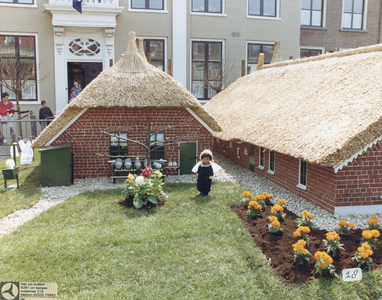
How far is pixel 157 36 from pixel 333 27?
1166 centimetres

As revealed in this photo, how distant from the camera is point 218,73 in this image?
2116cm

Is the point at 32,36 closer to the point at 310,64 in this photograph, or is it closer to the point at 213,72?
the point at 213,72

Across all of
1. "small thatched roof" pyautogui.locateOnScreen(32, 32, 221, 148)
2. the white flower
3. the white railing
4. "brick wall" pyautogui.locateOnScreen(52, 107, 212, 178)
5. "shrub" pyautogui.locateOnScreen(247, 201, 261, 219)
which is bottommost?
"shrub" pyautogui.locateOnScreen(247, 201, 261, 219)

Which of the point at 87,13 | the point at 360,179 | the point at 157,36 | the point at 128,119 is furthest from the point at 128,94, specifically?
the point at 157,36

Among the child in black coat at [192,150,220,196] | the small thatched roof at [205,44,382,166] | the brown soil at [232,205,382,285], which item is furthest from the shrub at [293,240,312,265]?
the child in black coat at [192,150,220,196]

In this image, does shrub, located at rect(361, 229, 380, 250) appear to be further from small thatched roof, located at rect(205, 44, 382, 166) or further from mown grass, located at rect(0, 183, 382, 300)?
small thatched roof, located at rect(205, 44, 382, 166)

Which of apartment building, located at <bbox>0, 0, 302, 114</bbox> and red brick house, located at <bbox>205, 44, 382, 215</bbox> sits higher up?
apartment building, located at <bbox>0, 0, 302, 114</bbox>

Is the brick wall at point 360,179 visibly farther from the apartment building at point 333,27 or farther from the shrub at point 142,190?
the apartment building at point 333,27

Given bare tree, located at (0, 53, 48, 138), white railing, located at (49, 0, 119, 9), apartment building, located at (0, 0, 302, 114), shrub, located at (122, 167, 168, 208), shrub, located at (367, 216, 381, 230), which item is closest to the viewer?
shrub, located at (367, 216, 381, 230)

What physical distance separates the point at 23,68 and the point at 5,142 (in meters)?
3.42

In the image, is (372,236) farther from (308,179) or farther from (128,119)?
(128,119)

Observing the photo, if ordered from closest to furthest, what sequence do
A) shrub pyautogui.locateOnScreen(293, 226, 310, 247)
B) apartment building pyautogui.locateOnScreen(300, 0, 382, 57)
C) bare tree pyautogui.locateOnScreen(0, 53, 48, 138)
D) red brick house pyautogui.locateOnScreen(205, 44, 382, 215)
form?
shrub pyautogui.locateOnScreen(293, 226, 310, 247) → red brick house pyautogui.locateOnScreen(205, 44, 382, 215) → bare tree pyautogui.locateOnScreen(0, 53, 48, 138) → apartment building pyautogui.locateOnScreen(300, 0, 382, 57)

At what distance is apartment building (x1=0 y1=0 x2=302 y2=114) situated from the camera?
18688mm

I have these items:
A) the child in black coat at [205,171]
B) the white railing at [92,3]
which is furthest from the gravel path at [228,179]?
the white railing at [92,3]
